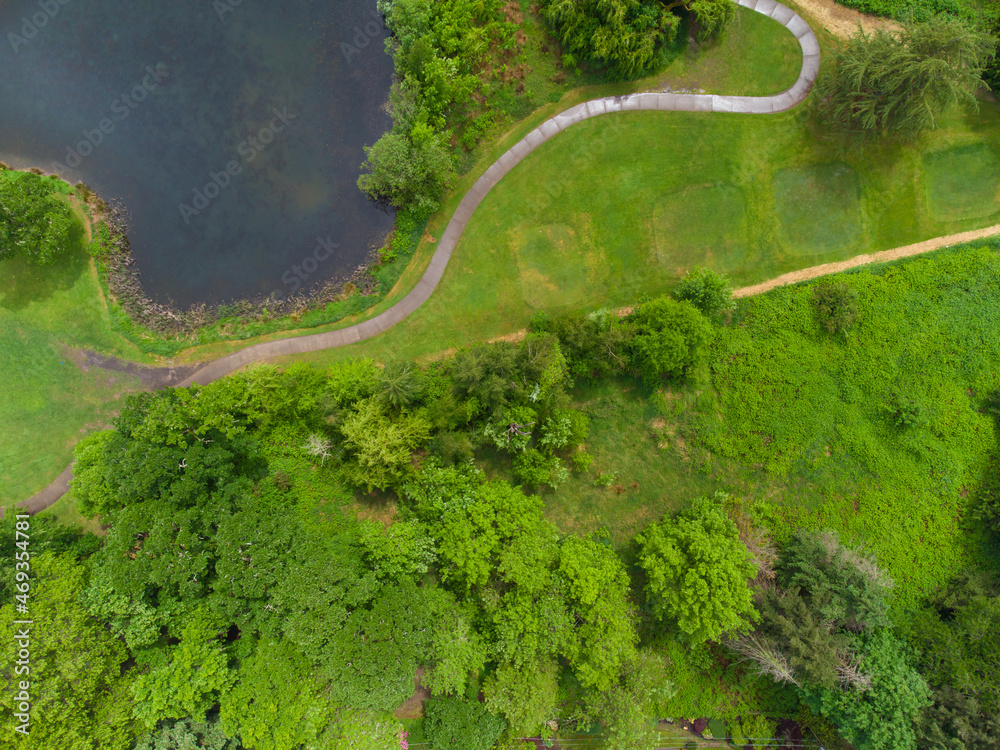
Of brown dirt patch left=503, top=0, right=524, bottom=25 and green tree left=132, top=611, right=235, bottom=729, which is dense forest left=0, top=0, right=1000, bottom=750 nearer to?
green tree left=132, top=611, right=235, bottom=729

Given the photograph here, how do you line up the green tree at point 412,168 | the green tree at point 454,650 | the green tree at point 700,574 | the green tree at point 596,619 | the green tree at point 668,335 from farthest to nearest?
the green tree at point 412,168 < the green tree at point 668,335 < the green tree at point 596,619 < the green tree at point 700,574 < the green tree at point 454,650

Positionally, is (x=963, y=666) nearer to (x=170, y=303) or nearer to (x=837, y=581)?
(x=837, y=581)

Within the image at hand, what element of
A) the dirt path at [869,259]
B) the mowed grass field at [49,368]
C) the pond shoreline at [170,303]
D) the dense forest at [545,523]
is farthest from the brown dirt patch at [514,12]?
the mowed grass field at [49,368]

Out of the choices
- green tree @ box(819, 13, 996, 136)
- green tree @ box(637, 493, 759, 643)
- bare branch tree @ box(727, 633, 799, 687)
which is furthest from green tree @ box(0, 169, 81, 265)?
green tree @ box(819, 13, 996, 136)

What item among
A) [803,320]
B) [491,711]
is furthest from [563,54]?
[491,711]

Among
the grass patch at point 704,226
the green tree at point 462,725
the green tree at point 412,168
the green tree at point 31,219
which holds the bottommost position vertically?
the green tree at point 462,725

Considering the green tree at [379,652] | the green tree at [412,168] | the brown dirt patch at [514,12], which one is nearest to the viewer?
the green tree at [379,652]

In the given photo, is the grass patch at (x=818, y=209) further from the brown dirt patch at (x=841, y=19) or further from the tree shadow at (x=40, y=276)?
the tree shadow at (x=40, y=276)

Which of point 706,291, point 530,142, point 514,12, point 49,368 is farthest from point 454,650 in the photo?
point 514,12
